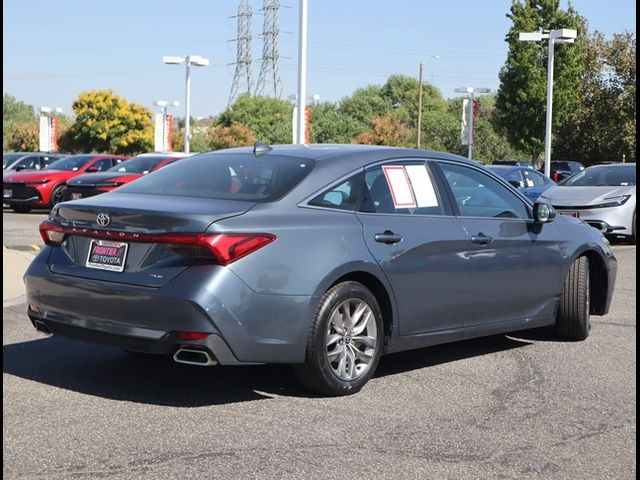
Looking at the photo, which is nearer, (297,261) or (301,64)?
(297,261)

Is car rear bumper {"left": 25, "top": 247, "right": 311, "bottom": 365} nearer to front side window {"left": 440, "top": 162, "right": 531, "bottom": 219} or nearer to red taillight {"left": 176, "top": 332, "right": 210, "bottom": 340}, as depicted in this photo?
red taillight {"left": 176, "top": 332, "right": 210, "bottom": 340}

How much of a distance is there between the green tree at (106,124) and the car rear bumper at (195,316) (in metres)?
56.3

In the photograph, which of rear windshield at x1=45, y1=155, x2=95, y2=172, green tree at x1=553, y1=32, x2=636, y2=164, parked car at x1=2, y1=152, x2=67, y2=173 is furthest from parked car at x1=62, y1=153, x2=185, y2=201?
green tree at x1=553, y1=32, x2=636, y2=164

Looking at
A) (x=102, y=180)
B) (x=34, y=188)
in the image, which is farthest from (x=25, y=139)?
(x=102, y=180)

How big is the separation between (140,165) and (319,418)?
18502mm

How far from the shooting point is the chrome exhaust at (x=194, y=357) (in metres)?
5.38

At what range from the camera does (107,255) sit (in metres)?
5.66

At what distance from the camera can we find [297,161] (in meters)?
6.34

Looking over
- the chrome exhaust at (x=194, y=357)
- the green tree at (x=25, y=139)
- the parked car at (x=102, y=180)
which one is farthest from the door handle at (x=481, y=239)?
the green tree at (x=25, y=139)

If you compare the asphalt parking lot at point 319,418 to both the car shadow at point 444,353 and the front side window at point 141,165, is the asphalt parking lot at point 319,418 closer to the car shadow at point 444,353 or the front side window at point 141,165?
the car shadow at point 444,353

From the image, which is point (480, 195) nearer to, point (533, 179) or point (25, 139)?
point (533, 179)

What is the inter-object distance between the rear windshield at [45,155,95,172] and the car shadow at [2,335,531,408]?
61.0 feet

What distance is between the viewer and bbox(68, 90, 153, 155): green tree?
60.6 meters

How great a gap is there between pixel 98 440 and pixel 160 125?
4258 centimetres
